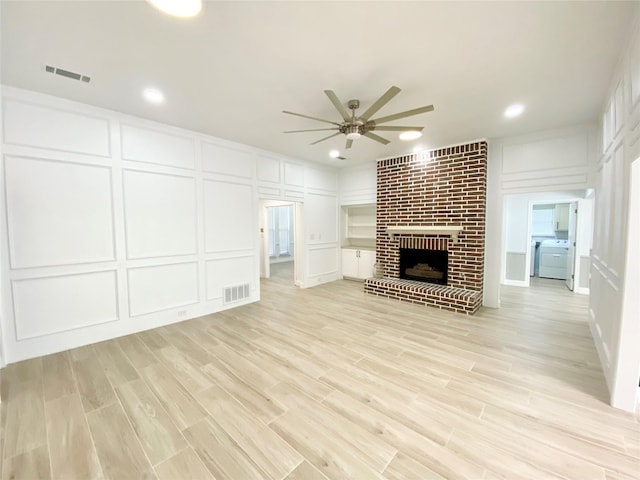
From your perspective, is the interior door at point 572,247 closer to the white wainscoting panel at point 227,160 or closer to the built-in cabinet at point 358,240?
the built-in cabinet at point 358,240

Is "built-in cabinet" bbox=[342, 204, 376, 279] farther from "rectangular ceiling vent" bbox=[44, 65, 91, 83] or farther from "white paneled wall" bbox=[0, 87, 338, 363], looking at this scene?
"rectangular ceiling vent" bbox=[44, 65, 91, 83]

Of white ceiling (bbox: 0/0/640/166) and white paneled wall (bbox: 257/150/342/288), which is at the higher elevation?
white ceiling (bbox: 0/0/640/166)

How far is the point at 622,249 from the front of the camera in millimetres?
2100

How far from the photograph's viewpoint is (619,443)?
1.73 meters


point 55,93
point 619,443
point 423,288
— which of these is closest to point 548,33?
point 619,443

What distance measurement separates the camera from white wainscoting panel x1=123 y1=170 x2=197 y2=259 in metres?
3.50

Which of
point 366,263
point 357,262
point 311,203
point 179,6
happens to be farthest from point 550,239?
point 179,6

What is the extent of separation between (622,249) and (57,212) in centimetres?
559

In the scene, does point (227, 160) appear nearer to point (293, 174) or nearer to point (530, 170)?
point (293, 174)

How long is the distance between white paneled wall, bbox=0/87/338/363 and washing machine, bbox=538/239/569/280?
24.5 ft

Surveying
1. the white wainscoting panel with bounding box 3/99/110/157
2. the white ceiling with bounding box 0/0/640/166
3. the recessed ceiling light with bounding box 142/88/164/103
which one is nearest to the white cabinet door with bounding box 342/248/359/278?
the white ceiling with bounding box 0/0/640/166

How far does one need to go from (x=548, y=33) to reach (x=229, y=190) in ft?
14.0

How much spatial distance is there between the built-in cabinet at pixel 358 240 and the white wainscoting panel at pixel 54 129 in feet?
16.9

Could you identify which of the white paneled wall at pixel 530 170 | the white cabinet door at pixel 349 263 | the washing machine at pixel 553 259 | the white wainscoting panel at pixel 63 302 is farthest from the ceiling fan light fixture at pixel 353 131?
the washing machine at pixel 553 259
